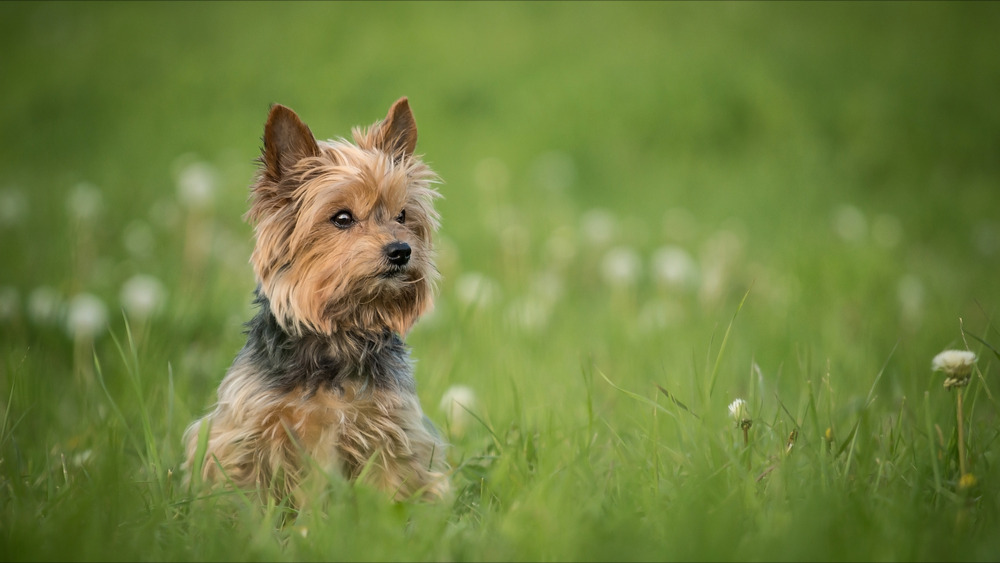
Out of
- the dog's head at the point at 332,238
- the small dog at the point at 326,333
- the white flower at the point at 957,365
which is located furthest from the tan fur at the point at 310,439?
the white flower at the point at 957,365

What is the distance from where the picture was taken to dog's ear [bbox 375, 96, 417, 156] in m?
3.93

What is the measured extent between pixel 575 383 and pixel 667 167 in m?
6.78

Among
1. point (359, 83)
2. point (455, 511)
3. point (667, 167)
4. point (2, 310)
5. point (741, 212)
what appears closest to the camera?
point (455, 511)

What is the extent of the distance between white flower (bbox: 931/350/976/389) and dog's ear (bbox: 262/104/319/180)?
2.72 meters

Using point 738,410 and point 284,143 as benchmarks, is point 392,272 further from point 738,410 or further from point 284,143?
point 738,410

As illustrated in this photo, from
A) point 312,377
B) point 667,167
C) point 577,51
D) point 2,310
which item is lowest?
point 2,310

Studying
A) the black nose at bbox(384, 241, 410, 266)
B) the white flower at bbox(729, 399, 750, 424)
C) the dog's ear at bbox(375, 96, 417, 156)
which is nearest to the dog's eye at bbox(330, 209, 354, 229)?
the black nose at bbox(384, 241, 410, 266)

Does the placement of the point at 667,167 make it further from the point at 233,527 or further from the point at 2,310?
the point at 233,527

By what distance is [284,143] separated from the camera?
366 cm

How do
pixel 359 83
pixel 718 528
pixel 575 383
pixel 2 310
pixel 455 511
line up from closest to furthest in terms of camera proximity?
pixel 718 528 < pixel 455 511 < pixel 575 383 < pixel 2 310 < pixel 359 83

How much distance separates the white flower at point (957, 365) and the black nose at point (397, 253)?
2150 millimetres

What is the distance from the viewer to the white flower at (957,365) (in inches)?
120

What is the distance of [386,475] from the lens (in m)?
3.49

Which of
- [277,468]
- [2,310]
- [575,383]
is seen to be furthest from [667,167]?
[277,468]
